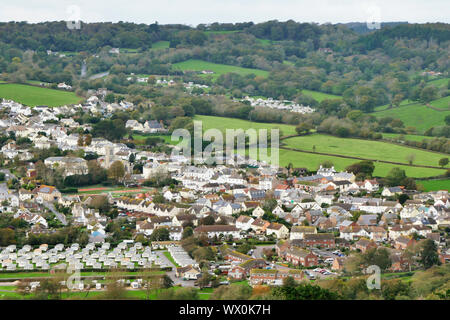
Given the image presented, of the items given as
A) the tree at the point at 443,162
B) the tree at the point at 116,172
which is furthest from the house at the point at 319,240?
the tree at the point at 443,162

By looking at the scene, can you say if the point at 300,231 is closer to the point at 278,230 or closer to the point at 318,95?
the point at 278,230

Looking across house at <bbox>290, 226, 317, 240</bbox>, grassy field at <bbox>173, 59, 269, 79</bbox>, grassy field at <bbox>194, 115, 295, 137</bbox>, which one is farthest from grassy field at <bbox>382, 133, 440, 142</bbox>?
grassy field at <bbox>173, 59, 269, 79</bbox>

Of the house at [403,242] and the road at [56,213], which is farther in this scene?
the road at [56,213]

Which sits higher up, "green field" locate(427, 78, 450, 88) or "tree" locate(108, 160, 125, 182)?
"green field" locate(427, 78, 450, 88)

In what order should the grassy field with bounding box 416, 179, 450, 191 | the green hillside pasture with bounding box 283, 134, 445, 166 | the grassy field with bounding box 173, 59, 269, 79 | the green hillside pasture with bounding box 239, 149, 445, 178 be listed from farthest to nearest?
the grassy field with bounding box 173, 59, 269, 79
the green hillside pasture with bounding box 283, 134, 445, 166
the green hillside pasture with bounding box 239, 149, 445, 178
the grassy field with bounding box 416, 179, 450, 191

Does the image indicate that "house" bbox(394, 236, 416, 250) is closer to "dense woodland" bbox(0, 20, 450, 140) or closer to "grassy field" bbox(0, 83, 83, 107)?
"dense woodland" bbox(0, 20, 450, 140)

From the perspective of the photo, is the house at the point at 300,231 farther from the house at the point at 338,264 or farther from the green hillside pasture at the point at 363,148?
the green hillside pasture at the point at 363,148
